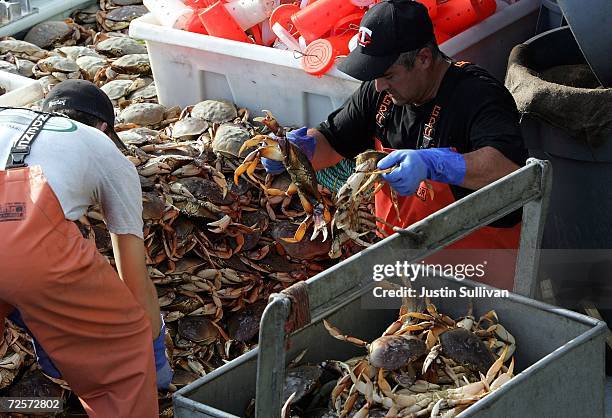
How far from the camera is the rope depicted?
6.70 ft


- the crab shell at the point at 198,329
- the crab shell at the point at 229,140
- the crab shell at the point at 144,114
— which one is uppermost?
the crab shell at the point at 229,140

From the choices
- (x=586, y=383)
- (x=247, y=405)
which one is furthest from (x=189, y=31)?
(x=586, y=383)

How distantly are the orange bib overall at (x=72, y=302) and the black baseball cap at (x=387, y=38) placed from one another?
1133mm

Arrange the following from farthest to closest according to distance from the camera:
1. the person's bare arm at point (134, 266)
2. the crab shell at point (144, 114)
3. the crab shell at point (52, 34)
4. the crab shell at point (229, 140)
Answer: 1. the crab shell at point (52, 34)
2. the crab shell at point (144, 114)
3. the crab shell at point (229, 140)
4. the person's bare arm at point (134, 266)

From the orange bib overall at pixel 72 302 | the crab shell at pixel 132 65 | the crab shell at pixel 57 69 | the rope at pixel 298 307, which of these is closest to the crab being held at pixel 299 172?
the orange bib overall at pixel 72 302

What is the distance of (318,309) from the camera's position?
2109 millimetres

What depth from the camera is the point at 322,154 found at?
3.73 meters

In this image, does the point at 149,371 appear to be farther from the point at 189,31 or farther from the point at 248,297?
the point at 189,31

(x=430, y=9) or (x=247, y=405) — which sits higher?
(x=430, y=9)

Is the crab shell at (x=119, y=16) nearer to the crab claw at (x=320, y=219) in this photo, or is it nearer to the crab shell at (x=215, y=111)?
the crab shell at (x=215, y=111)

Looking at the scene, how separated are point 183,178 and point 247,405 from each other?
5.63 feet

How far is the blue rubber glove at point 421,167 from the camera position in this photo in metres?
3.04

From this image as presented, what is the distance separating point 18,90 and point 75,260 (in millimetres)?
2263

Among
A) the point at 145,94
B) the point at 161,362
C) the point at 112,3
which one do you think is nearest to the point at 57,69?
the point at 145,94
